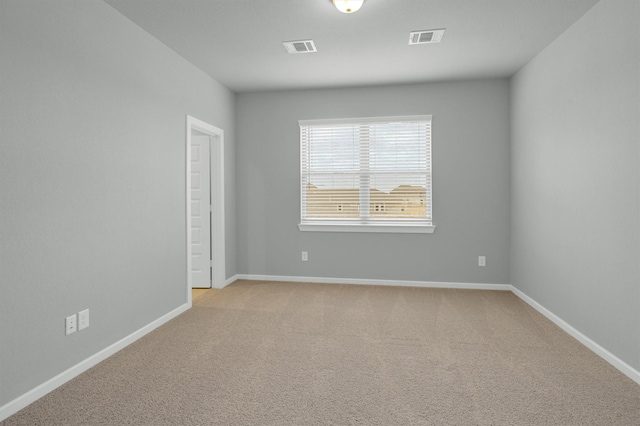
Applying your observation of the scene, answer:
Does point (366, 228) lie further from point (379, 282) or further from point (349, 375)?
point (349, 375)

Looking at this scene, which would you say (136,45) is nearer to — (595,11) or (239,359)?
Result: (239,359)

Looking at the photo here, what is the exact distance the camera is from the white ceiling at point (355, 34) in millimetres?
2902

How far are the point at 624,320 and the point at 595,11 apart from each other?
221 centimetres

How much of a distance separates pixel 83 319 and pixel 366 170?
353cm

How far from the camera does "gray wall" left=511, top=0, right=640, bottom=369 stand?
98.3 inches

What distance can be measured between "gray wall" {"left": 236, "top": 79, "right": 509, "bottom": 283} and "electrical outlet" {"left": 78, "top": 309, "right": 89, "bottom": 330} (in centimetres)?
279

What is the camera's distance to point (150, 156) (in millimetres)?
3395

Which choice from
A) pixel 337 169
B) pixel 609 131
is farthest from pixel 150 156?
Answer: pixel 609 131

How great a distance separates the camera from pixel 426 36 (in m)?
3.42

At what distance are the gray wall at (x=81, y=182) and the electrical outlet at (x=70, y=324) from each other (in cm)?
5

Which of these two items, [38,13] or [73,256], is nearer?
[38,13]

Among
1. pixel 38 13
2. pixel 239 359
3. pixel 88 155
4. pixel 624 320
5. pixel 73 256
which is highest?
pixel 38 13

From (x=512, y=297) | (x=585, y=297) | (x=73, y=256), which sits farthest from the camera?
(x=512, y=297)

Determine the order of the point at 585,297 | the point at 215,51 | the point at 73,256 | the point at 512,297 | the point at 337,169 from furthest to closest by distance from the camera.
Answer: the point at 337,169 → the point at 512,297 → the point at 215,51 → the point at 585,297 → the point at 73,256
